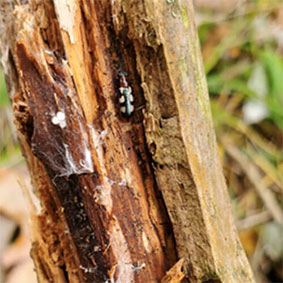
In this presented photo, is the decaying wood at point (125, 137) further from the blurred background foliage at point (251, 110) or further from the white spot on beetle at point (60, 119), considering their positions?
the blurred background foliage at point (251, 110)

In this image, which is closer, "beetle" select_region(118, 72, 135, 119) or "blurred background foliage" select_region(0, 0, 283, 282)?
"beetle" select_region(118, 72, 135, 119)

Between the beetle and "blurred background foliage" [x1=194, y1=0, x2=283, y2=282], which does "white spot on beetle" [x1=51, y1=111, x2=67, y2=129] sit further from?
"blurred background foliage" [x1=194, y1=0, x2=283, y2=282]

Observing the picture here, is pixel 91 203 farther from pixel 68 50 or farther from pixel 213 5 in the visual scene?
pixel 213 5

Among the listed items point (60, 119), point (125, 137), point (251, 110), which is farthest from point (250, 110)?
point (60, 119)

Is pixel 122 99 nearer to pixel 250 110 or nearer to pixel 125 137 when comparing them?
pixel 125 137

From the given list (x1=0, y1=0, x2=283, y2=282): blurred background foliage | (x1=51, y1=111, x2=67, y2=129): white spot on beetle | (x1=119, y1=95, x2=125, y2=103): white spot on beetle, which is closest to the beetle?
(x1=119, y1=95, x2=125, y2=103): white spot on beetle

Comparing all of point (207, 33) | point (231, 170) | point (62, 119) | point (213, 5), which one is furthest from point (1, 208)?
point (213, 5)

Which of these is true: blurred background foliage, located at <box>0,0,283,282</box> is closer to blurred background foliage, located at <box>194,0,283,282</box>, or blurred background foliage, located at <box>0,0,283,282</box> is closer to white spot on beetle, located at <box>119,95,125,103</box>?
blurred background foliage, located at <box>194,0,283,282</box>
